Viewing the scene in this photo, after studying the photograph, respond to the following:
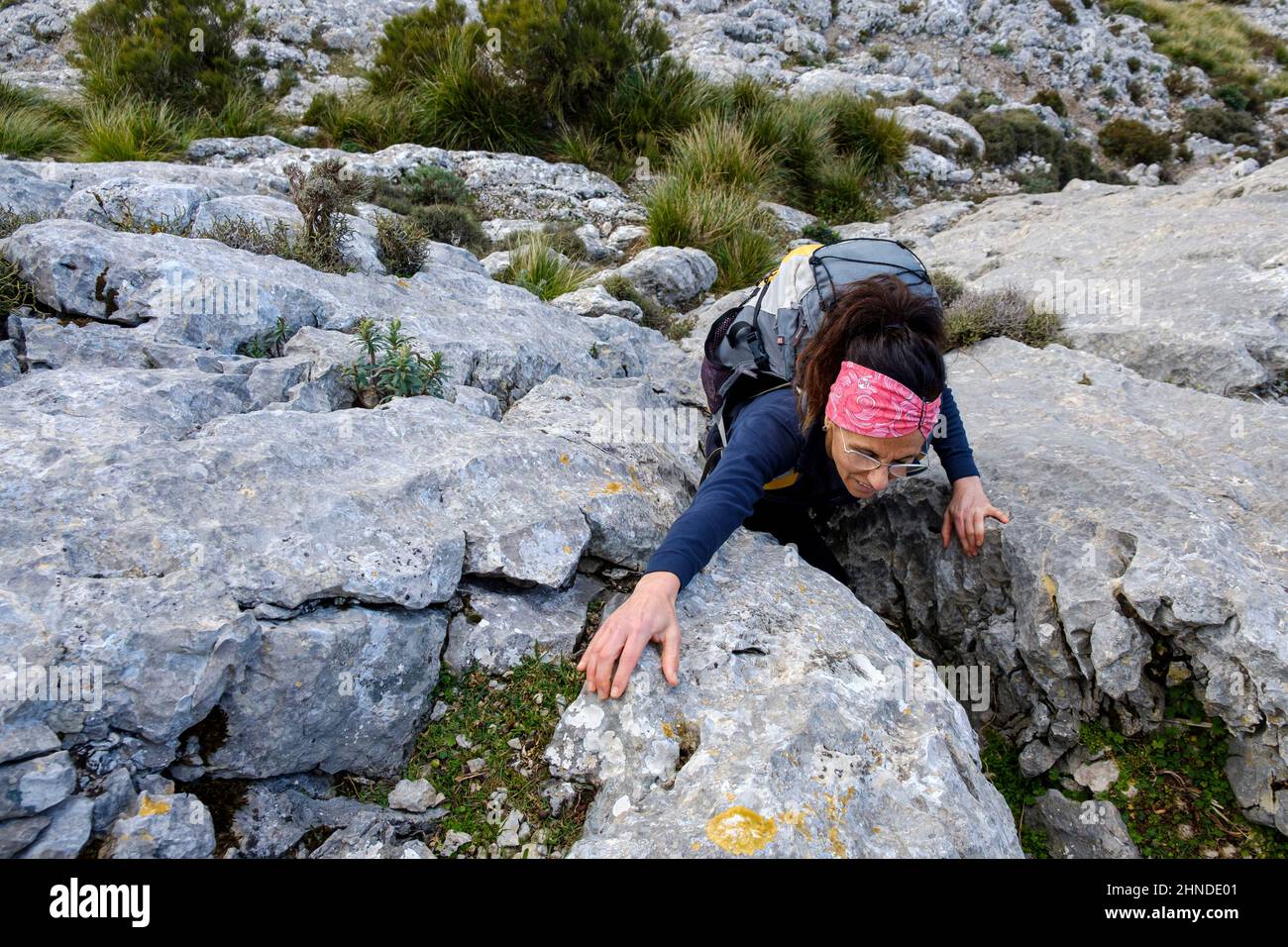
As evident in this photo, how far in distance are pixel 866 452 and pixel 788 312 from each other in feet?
2.87

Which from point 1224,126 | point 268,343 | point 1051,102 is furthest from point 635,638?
point 1224,126

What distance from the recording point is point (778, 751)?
94.8 inches

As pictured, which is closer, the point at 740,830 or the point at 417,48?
the point at 740,830

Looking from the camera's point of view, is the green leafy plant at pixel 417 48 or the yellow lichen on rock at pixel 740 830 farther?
the green leafy plant at pixel 417 48

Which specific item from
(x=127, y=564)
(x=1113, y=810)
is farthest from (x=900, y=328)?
(x=127, y=564)

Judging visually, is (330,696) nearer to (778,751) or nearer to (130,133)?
(778,751)

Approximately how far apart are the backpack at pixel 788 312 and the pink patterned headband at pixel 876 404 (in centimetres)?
40

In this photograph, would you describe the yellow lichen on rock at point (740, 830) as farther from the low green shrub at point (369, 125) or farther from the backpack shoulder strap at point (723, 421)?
the low green shrub at point (369, 125)

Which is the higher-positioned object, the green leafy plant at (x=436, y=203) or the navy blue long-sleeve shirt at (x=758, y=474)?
the navy blue long-sleeve shirt at (x=758, y=474)

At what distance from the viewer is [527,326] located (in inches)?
209

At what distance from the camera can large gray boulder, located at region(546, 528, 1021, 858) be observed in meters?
2.23

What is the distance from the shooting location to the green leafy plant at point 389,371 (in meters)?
3.90

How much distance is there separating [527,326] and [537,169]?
264 inches

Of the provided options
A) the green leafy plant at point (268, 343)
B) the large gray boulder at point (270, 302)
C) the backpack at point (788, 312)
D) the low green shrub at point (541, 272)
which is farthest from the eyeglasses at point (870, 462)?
the low green shrub at point (541, 272)
